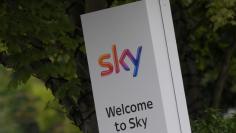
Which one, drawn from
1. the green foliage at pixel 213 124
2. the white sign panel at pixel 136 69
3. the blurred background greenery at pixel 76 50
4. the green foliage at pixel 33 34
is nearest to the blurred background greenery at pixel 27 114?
the blurred background greenery at pixel 76 50

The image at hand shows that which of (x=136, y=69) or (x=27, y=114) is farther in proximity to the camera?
(x=27, y=114)

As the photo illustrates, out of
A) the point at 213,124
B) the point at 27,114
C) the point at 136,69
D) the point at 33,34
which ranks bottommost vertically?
the point at 27,114

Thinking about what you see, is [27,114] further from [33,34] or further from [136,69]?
[136,69]

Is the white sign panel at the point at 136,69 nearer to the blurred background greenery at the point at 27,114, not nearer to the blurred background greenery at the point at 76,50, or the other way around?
the blurred background greenery at the point at 76,50

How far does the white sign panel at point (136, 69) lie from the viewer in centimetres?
604

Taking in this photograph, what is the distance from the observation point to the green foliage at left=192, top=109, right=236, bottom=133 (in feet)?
28.2

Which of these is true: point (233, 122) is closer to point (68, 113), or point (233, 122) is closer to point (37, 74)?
point (68, 113)

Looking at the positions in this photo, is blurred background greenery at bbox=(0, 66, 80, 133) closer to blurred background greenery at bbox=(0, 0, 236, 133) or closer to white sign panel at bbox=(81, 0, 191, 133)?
blurred background greenery at bbox=(0, 0, 236, 133)

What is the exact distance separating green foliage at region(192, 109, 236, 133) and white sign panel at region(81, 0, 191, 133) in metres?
2.39

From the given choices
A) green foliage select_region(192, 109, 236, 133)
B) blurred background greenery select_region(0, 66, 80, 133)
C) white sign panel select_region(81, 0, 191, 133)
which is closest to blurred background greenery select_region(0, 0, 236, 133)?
green foliage select_region(192, 109, 236, 133)

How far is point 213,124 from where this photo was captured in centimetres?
880

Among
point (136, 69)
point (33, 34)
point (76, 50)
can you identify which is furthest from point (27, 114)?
point (136, 69)

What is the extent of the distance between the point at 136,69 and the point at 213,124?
289 cm

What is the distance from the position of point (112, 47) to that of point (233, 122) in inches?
132
